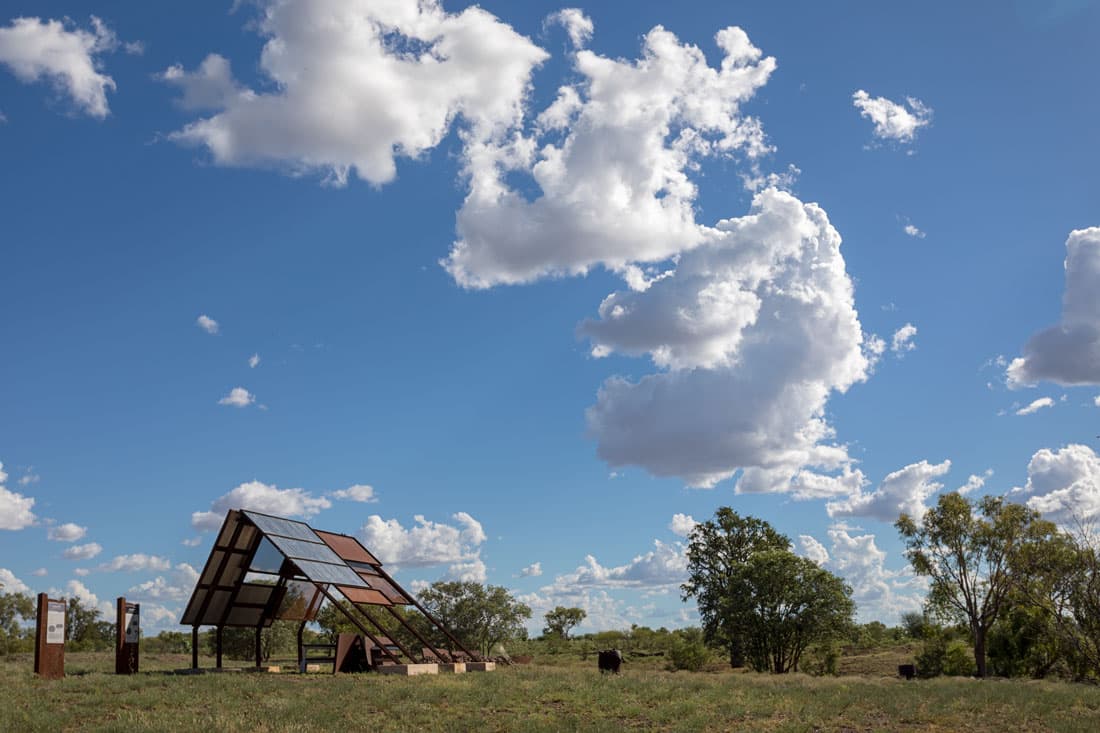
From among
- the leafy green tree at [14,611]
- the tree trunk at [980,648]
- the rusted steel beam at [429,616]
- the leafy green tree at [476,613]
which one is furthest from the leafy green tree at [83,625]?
the tree trunk at [980,648]

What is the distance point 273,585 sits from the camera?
36531mm

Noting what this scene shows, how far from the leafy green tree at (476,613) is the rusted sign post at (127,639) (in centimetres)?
3806

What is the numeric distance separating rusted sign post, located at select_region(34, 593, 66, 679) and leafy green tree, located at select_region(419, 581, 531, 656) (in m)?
40.9

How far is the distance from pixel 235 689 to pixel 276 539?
9.74m

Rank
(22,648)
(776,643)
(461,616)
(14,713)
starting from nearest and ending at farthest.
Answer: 1. (14,713)
2. (776,643)
3. (22,648)
4. (461,616)

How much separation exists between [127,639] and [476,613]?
40070mm

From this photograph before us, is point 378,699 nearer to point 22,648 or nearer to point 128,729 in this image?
point 128,729

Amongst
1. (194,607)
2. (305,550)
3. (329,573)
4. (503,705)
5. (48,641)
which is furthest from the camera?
(305,550)

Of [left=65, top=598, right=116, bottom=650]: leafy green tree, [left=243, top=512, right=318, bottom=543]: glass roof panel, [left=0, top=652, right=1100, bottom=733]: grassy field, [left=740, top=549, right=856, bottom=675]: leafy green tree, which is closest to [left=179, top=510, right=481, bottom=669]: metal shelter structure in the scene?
[left=243, top=512, right=318, bottom=543]: glass roof panel

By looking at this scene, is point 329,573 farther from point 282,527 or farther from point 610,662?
point 610,662

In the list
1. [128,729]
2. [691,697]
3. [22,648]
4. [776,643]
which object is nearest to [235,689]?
[128,729]

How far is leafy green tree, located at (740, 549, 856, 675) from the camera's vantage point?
55.3 meters

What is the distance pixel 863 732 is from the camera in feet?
73.5

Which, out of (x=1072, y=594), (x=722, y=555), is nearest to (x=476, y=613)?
(x=722, y=555)
